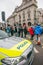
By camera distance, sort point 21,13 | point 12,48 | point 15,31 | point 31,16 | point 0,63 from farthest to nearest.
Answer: point 21,13 < point 31,16 < point 15,31 < point 12,48 < point 0,63

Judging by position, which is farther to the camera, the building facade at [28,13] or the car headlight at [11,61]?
the building facade at [28,13]

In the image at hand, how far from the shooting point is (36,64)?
5680 millimetres

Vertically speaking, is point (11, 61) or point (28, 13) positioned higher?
point (11, 61)

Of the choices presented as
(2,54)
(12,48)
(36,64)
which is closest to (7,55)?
(2,54)

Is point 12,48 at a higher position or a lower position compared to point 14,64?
higher

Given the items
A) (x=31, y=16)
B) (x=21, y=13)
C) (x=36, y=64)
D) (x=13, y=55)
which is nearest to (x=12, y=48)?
(x=13, y=55)

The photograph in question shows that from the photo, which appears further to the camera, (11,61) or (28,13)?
(28,13)

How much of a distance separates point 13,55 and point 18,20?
4987 cm

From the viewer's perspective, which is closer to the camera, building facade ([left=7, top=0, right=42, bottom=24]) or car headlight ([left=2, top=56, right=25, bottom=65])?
car headlight ([left=2, top=56, right=25, bottom=65])

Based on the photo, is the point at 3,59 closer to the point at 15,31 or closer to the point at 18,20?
the point at 15,31

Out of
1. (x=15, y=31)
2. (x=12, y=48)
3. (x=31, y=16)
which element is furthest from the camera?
(x=31, y=16)

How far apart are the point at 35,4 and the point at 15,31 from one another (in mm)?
30543

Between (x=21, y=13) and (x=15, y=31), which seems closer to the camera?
(x=15, y=31)

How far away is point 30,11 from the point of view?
46.8 m
